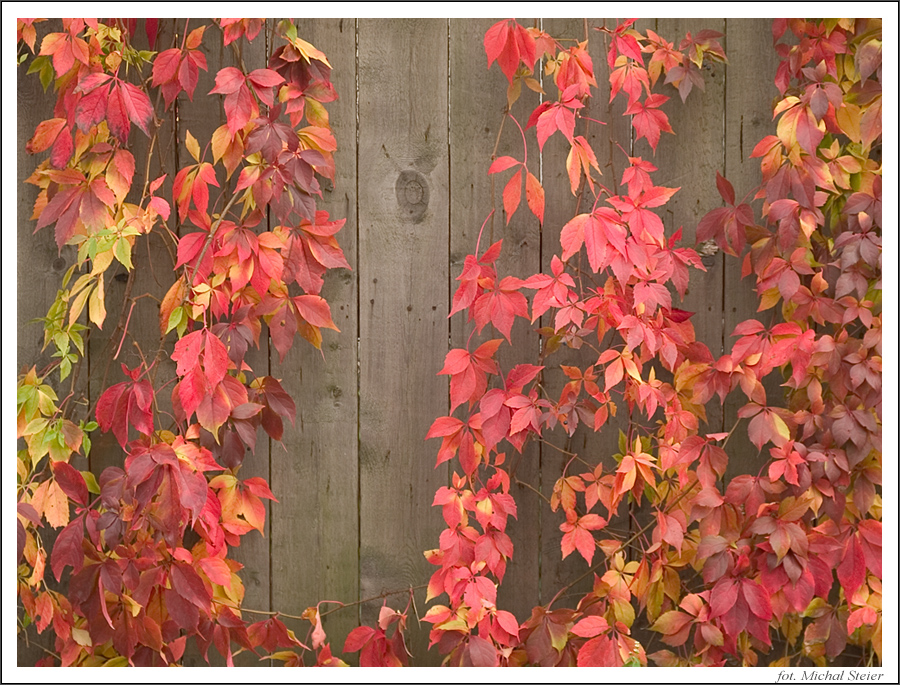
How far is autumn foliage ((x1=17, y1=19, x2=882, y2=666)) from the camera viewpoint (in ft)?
4.28

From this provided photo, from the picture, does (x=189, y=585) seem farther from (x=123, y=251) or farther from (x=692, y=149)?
(x=692, y=149)

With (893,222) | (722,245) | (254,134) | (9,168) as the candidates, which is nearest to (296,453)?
(254,134)

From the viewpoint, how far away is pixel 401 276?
62.7 inches

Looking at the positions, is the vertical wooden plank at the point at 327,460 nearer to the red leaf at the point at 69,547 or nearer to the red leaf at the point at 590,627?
the red leaf at the point at 69,547

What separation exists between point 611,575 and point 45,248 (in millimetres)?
1479

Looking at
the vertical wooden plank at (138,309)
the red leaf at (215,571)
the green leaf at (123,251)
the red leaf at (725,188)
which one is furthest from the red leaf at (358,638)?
the red leaf at (725,188)

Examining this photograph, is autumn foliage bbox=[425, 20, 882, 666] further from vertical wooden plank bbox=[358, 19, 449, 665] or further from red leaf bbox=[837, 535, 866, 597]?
vertical wooden plank bbox=[358, 19, 449, 665]

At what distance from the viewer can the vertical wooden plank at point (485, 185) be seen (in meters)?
1.57

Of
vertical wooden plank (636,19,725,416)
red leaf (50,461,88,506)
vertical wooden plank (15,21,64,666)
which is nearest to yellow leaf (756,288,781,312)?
vertical wooden plank (636,19,725,416)

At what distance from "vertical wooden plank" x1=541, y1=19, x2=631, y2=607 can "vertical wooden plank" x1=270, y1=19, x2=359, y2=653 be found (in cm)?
46

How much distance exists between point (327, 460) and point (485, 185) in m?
0.75

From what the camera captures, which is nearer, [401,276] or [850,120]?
[850,120]

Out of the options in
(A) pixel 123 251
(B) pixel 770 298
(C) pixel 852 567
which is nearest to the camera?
(A) pixel 123 251

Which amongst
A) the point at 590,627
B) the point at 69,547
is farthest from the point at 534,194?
the point at 69,547
